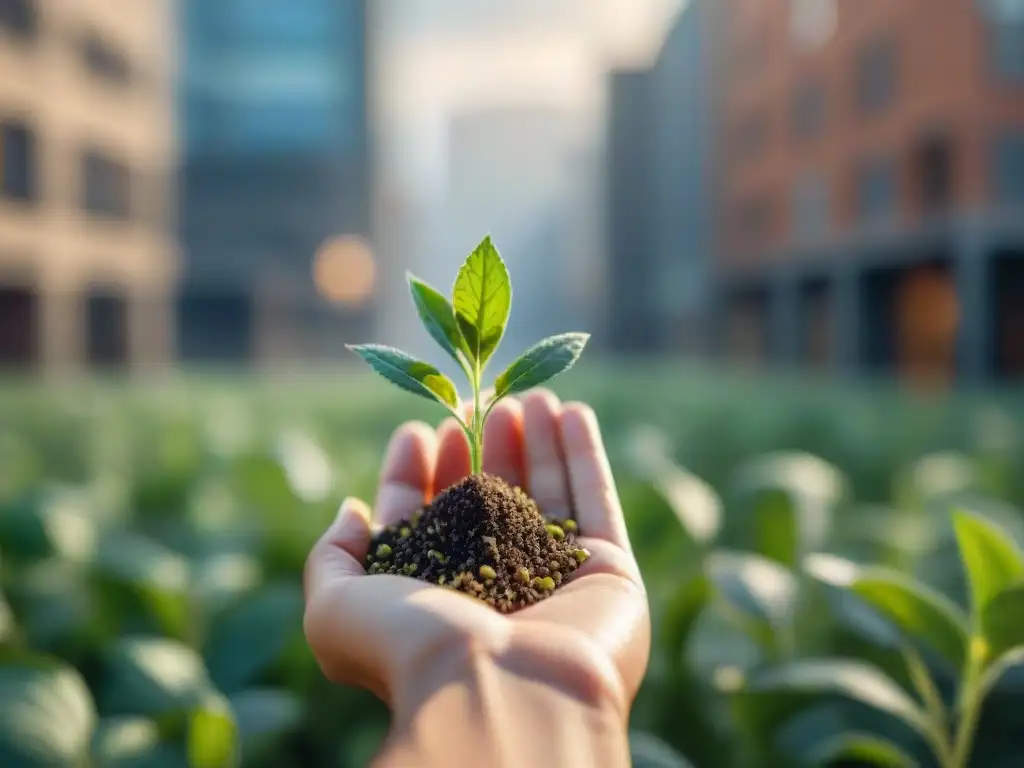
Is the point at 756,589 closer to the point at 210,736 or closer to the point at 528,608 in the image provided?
the point at 528,608

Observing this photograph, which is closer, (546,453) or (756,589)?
(546,453)

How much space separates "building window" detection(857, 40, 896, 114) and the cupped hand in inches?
1094

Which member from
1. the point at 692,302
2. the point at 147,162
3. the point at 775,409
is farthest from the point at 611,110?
the point at 775,409

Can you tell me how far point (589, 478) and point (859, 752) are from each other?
30.4 inches

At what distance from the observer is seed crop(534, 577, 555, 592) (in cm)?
140

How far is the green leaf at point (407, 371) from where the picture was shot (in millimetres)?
1419

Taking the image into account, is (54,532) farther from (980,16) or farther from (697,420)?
(980,16)

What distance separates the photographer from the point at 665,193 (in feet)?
176

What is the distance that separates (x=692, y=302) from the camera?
47125 mm

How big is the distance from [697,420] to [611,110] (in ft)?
201

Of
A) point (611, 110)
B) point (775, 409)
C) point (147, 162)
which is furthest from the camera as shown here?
point (611, 110)

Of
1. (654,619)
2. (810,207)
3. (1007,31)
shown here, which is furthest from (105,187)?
(654,619)

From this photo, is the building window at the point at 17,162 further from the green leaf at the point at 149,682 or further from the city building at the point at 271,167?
the green leaf at the point at 149,682

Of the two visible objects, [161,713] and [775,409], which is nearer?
[161,713]
